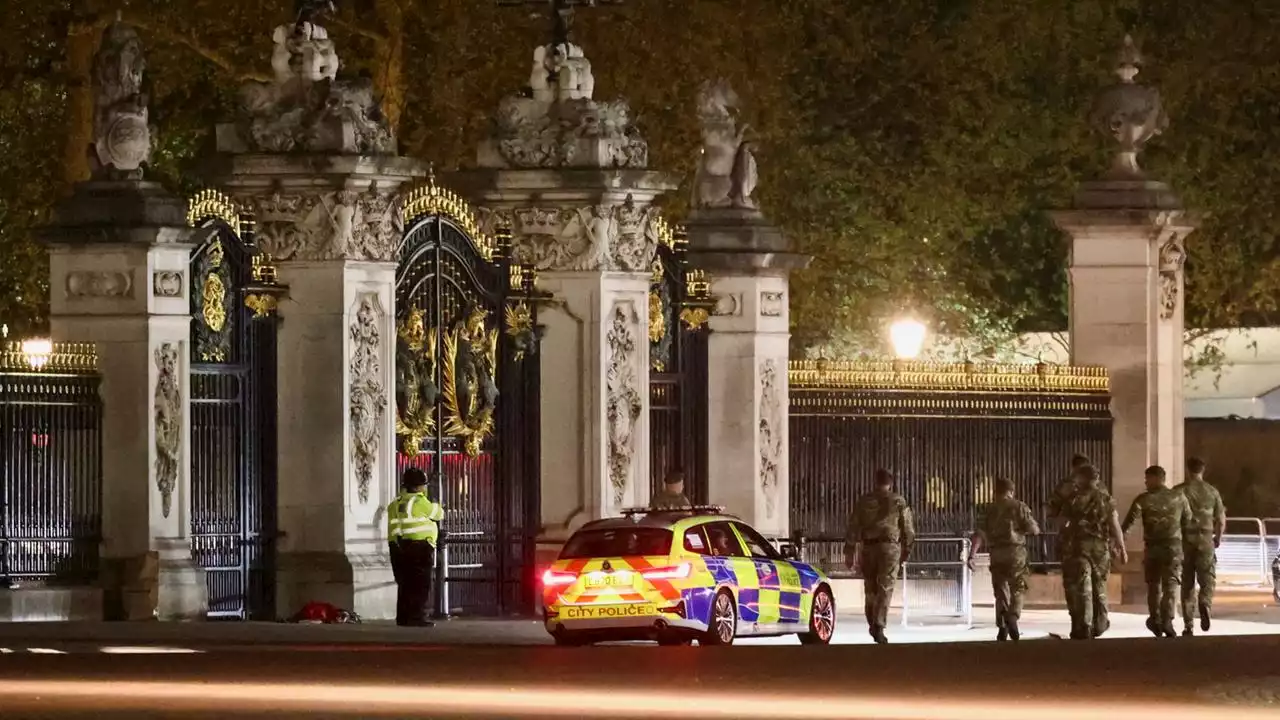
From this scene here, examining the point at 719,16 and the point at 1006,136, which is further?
the point at 1006,136

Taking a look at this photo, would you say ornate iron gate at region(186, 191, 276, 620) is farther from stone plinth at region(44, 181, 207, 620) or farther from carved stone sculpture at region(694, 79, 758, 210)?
carved stone sculpture at region(694, 79, 758, 210)

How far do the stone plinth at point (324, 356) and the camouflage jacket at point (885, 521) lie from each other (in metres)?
3.83

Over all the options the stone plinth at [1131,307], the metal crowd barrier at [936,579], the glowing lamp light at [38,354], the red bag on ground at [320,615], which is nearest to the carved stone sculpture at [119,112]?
the glowing lamp light at [38,354]

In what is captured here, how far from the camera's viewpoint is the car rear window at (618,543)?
85.6 ft

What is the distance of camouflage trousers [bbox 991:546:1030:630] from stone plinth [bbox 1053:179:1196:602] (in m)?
6.15

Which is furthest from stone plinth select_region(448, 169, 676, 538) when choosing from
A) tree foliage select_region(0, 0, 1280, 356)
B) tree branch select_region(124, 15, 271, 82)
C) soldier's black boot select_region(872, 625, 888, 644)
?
tree branch select_region(124, 15, 271, 82)

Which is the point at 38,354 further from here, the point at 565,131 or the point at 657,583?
the point at 565,131

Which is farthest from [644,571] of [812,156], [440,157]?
[812,156]

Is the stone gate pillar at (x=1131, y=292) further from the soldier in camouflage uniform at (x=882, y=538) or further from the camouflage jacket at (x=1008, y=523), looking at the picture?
the soldier in camouflage uniform at (x=882, y=538)

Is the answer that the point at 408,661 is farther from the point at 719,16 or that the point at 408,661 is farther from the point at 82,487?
the point at 719,16

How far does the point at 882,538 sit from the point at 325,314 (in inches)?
183

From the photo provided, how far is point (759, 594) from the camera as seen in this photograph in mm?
26969

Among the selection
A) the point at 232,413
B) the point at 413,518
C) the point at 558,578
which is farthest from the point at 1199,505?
the point at 232,413

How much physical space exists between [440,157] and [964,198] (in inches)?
341
